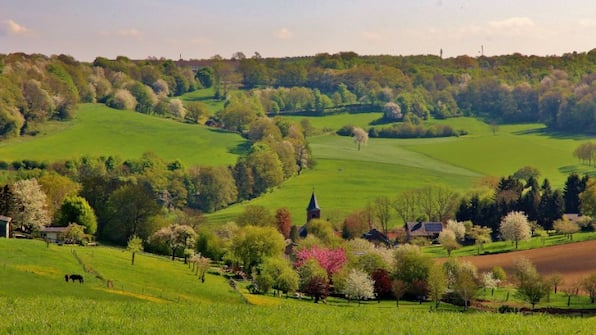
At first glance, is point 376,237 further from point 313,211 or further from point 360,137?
point 360,137

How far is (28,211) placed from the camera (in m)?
94.6

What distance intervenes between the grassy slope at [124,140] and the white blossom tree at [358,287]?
3192 inches

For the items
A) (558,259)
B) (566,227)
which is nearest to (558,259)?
(558,259)

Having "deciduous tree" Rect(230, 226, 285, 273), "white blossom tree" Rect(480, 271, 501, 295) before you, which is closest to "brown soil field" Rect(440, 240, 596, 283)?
"white blossom tree" Rect(480, 271, 501, 295)

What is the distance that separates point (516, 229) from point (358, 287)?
3586 cm

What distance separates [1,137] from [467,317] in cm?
12798

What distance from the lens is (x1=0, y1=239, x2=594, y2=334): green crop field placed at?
40.3m

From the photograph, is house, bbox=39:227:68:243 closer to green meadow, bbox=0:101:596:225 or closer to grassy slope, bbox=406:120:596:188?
green meadow, bbox=0:101:596:225

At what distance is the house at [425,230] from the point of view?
118m

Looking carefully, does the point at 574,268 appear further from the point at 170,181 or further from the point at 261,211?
the point at 170,181

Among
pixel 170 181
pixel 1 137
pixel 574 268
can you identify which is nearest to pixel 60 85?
pixel 1 137

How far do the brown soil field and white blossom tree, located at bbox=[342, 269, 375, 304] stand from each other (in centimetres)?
1556

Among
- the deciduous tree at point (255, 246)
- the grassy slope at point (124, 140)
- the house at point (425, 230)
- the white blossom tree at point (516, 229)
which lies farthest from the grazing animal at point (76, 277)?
the grassy slope at point (124, 140)

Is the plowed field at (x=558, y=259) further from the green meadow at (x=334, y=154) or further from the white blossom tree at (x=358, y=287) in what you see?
the green meadow at (x=334, y=154)
